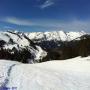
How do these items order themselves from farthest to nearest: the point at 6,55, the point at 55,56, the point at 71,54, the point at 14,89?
the point at 6,55 < the point at 55,56 < the point at 71,54 < the point at 14,89

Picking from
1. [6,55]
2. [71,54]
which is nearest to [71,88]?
[71,54]

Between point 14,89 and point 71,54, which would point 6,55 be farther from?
point 14,89

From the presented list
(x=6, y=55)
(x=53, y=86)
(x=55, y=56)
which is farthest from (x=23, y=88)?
(x=6, y=55)

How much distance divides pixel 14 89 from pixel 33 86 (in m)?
2.25

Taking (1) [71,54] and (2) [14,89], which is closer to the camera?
(2) [14,89]

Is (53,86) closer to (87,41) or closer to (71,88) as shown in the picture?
(71,88)

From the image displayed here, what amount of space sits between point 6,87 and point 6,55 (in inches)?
6342

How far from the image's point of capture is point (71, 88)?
54.7ft

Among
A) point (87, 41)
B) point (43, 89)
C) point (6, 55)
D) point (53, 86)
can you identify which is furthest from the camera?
point (6, 55)

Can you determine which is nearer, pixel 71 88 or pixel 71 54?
pixel 71 88

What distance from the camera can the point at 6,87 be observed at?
51.0 ft

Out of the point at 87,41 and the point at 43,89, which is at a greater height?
the point at 87,41

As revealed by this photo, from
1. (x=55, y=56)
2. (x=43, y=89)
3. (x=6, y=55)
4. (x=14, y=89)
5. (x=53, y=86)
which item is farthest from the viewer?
(x=6, y=55)

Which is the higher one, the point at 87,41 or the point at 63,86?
the point at 87,41
